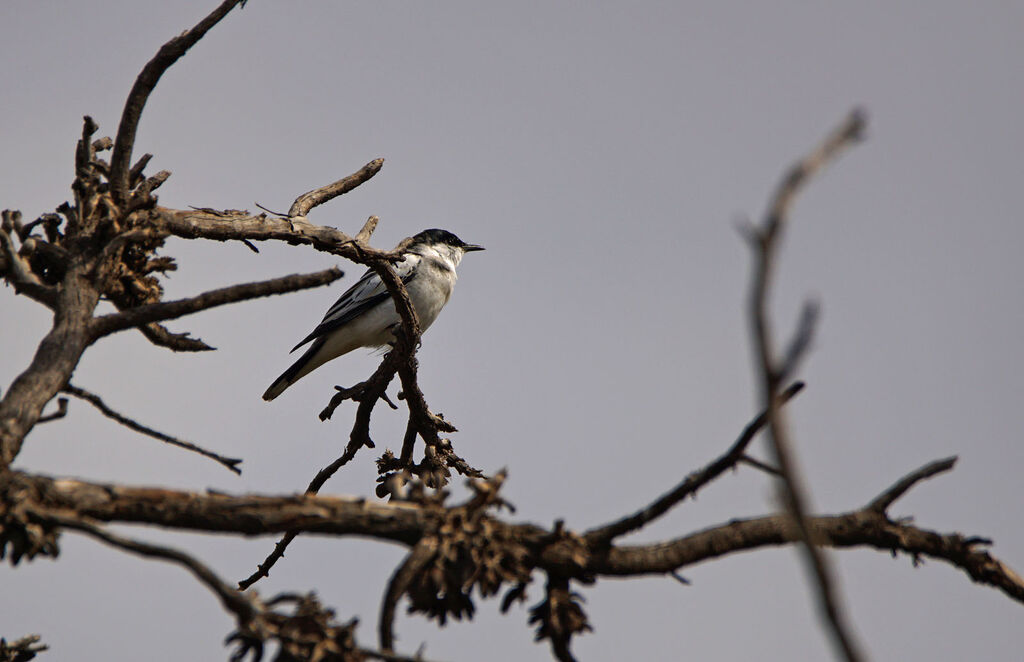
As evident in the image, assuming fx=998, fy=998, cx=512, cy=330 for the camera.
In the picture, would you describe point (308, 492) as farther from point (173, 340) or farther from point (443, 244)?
point (443, 244)

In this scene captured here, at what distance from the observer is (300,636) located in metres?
3.14

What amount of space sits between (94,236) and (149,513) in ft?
5.81

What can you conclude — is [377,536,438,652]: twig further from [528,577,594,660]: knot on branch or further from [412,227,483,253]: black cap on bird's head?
[412,227,483,253]: black cap on bird's head

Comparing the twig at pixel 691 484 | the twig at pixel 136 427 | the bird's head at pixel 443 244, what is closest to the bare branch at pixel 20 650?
the twig at pixel 136 427

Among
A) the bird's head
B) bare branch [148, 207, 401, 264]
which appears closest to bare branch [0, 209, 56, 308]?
bare branch [148, 207, 401, 264]

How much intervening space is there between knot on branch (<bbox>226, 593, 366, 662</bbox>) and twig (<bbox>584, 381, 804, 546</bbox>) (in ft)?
2.93

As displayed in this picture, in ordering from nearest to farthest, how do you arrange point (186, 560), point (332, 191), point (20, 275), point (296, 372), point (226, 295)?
point (186, 560) < point (226, 295) < point (20, 275) < point (332, 191) < point (296, 372)

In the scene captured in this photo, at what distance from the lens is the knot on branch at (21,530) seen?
3141mm

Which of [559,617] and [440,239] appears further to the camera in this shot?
[440,239]

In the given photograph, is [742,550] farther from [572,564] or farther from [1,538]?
[1,538]

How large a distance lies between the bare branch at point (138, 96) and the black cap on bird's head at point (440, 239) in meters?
6.97

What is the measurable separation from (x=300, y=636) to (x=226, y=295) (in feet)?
Result: 4.31

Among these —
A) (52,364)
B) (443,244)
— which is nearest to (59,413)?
(52,364)

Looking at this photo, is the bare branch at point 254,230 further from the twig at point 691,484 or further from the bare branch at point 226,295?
the twig at point 691,484
